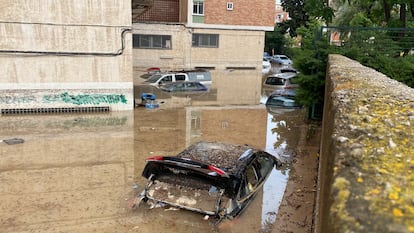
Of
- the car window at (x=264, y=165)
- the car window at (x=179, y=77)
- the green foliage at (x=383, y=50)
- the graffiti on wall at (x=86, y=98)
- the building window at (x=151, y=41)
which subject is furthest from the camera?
the building window at (x=151, y=41)

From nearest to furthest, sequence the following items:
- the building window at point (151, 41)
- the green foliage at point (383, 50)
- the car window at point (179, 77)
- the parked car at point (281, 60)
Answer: the green foliage at point (383, 50) < the car window at point (179, 77) < the building window at point (151, 41) < the parked car at point (281, 60)

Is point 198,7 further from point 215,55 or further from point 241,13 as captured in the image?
point 215,55

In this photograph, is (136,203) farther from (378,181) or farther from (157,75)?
(157,75)

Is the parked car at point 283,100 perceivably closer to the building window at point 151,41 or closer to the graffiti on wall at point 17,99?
the graffiti on wall at point 17,99

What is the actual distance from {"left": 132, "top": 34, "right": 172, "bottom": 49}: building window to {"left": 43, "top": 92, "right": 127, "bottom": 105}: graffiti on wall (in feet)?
56.9

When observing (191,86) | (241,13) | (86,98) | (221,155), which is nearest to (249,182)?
(221,155)

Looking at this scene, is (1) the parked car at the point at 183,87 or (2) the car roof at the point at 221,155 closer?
(2) the car roof at the point at 221,155

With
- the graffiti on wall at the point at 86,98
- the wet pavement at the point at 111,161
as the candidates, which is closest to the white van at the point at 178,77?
the wet pavement at the point at 111,161

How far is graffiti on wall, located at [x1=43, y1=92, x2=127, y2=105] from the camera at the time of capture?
15984 millimetres

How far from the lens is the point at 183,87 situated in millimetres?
22859

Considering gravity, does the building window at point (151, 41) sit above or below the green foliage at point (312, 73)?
above

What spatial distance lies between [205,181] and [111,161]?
475 centimetres

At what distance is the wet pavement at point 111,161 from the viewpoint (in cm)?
698

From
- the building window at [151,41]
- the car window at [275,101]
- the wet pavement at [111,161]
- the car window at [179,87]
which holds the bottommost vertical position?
the wet pavement at [111,161]
